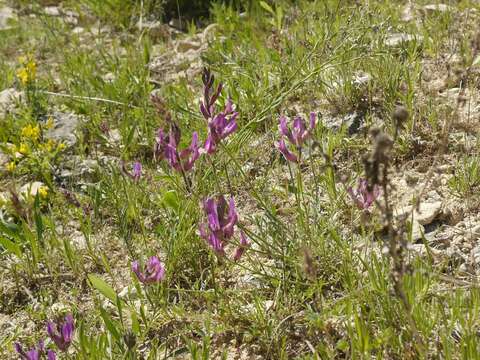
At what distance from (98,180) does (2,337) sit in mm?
1155

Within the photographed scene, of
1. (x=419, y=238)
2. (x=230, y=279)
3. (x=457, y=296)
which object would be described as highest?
(x=457, y=296)

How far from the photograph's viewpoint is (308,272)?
5.34 ft

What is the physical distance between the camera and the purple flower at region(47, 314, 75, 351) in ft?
6.73

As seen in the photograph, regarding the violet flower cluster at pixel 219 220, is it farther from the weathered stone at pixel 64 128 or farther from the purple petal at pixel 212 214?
the weathered stone at pixel 64 128

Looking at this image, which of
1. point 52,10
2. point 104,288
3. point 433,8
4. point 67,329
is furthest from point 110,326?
point 52,10

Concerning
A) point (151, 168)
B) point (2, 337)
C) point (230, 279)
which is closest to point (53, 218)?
point (151, 168)

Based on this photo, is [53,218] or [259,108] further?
[259,108]

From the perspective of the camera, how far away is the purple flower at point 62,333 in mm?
2053

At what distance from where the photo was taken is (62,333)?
81.2 inches

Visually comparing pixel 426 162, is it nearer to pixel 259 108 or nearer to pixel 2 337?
pixel 259 108

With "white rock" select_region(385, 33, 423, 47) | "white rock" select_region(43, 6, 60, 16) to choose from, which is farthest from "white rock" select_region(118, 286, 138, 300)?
"white rock" select_region(43, 6, 60, 16)

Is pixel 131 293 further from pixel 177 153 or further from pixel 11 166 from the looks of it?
pixel 11 166

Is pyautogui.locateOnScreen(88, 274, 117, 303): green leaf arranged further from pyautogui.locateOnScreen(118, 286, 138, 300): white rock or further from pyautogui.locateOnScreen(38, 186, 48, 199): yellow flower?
pyautogui.locateOnScreen(38, 186, 48, 199): yellow flower

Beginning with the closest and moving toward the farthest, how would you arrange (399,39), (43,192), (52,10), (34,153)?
(43,192)
(34,153)
(399,39)
(52,10)
